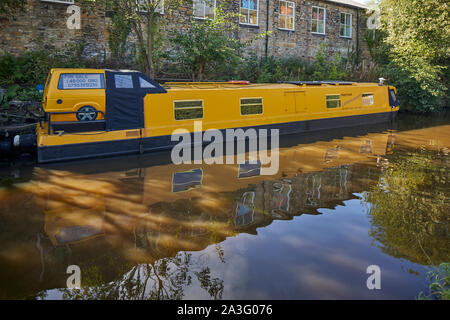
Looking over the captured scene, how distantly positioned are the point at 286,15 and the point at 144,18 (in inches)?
295

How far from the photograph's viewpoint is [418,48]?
15.1m

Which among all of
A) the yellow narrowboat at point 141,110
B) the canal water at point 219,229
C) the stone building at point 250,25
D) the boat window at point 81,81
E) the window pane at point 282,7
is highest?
the window pane at point 282,7

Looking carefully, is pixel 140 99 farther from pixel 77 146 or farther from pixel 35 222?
pixel 35 222

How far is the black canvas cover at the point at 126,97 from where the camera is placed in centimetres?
720

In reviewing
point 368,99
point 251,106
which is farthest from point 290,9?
point 251,106

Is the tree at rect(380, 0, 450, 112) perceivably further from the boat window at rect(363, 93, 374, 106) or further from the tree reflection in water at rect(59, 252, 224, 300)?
the tree reflection in water at rect(59, 252, 224, 300)

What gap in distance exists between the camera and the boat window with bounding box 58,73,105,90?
685 centimetres

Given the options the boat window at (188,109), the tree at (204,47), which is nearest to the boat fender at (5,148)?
the boat window at (188,109)

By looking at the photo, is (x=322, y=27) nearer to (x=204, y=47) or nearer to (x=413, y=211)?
(x=204, y=47)

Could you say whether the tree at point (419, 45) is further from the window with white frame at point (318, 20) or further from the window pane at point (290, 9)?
the window pane at point (290, 9)

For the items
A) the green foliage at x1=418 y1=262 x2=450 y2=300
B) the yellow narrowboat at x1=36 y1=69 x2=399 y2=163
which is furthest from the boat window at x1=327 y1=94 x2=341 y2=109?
the green foliage at x1=418 y1=262 x2=450 y2=300

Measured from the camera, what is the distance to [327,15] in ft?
61.0

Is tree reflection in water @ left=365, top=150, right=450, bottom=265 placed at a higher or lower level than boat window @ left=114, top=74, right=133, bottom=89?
lower

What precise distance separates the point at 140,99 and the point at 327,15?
14.4 metres
